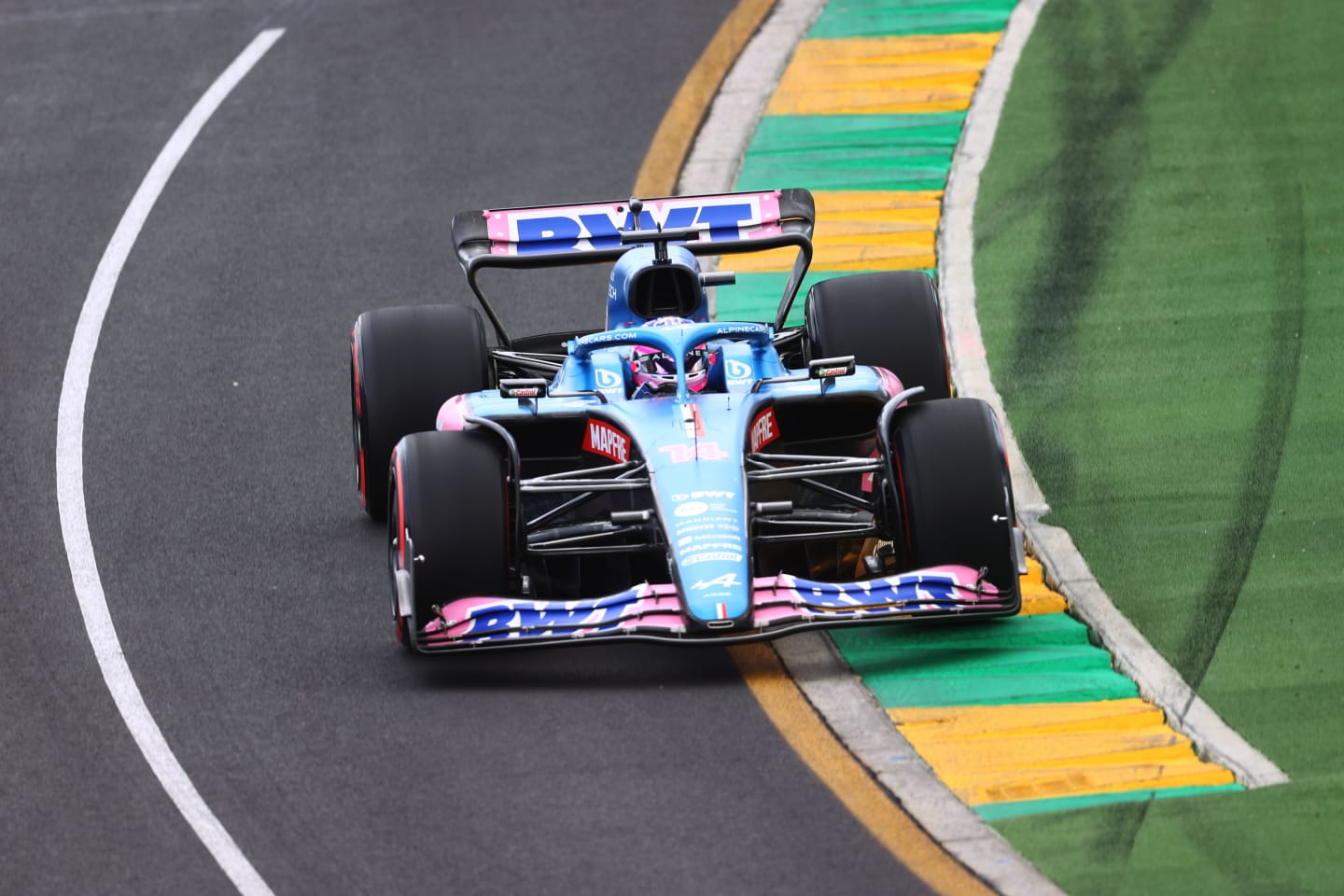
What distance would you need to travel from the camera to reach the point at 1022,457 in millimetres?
14234

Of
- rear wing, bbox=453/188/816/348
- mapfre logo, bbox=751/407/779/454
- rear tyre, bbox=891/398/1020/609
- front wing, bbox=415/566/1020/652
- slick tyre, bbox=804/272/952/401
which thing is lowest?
front wing, bbox=415/566/1020/652

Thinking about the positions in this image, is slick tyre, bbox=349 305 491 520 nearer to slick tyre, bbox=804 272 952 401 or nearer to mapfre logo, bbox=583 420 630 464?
mapfre logo, bbox=583 420 630 464

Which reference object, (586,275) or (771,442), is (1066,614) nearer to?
(771,442)

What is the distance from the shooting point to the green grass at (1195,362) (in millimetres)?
10289

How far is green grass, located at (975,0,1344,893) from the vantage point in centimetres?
1029

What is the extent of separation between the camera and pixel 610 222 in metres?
14.0

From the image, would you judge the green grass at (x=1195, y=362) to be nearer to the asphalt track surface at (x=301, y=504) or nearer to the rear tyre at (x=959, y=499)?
the rear tyre at (x=959, y=499)

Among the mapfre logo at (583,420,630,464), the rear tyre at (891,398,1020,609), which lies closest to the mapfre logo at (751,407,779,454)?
the mapfre logo at (583,420,630,464)

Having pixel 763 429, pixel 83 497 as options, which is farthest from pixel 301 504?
pixel 763 429

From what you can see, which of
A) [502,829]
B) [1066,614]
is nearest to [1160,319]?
[1066,614]

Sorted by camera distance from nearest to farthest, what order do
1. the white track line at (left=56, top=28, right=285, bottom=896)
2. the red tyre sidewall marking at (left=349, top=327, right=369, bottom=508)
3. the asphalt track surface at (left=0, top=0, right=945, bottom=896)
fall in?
the asphalt track surface at (left=0, top=0, right=945, bottom=896) → the white track line at (left=56, top=28, right=285, bottom=896) → the red tyre sidewall marking at (left=349, top=327, right=369, bottom=508)

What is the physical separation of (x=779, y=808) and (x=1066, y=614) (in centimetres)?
253

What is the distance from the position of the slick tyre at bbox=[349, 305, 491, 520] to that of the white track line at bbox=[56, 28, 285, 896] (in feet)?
5.74

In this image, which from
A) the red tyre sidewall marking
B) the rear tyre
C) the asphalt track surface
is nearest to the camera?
the asphalt track surface
